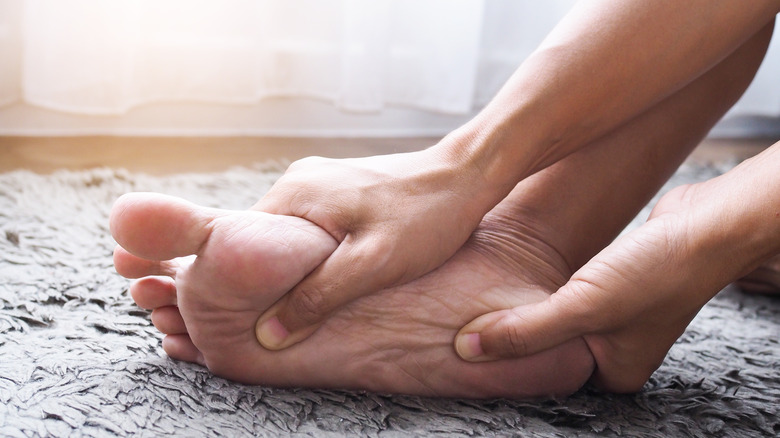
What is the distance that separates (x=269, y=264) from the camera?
589 millimetres

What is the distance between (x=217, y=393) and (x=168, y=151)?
1039 millimetres

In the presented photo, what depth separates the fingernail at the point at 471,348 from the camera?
2.11 ft

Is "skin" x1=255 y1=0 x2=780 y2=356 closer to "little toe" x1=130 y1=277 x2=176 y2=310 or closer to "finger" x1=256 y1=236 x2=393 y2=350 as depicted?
"finger" x1=256 y1=236 x2=393 y2=350

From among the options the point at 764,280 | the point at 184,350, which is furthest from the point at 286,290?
the point at 764,280

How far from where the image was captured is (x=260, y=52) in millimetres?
1690

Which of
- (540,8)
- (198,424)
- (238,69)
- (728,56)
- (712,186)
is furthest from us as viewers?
(540,8)

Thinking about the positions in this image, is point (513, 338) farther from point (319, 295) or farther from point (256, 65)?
point (256, 65)

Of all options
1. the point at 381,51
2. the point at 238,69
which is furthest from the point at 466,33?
the point at 238,69

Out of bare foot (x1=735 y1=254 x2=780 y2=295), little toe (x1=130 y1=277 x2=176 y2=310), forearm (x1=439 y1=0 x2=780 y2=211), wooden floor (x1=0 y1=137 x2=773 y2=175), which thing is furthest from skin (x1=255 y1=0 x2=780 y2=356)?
wooden floor (x1=0 y1=137 x2=773 y2=175)

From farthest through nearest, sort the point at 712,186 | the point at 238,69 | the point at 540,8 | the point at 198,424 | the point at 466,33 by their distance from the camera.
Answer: the point at 540,8, the point at 466,33, the point at 238,69, the point at 712,186, the point at 198,424

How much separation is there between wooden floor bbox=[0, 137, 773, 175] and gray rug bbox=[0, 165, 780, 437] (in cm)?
53

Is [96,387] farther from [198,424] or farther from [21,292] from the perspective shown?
[21,292]

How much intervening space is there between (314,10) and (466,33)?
0.37 m

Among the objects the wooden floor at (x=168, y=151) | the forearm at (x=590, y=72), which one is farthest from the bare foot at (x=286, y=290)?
the wooden floor at (x=168, y=151)
